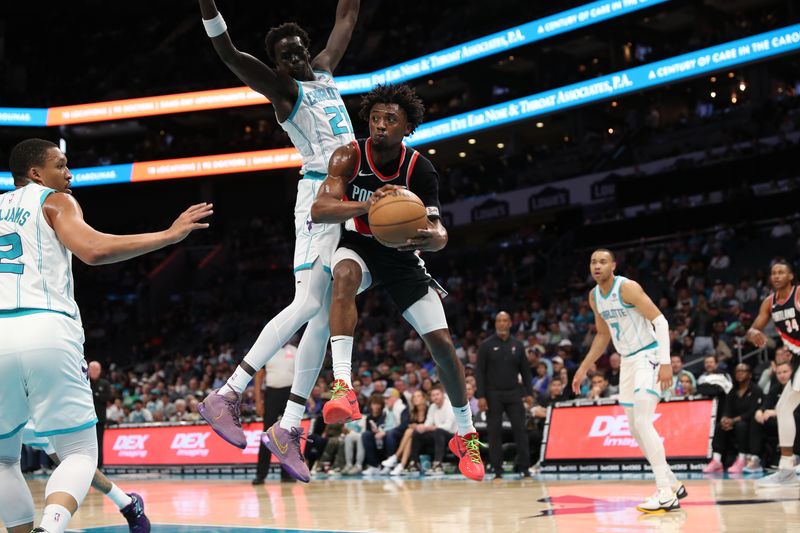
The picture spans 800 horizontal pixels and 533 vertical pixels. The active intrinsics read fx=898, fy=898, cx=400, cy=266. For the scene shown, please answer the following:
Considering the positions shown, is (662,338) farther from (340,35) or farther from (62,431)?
(62,431)

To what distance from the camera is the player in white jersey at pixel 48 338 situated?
166 inches

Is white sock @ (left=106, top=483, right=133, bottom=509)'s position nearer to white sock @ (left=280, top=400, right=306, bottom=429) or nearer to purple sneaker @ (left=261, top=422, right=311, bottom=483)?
purple sneaker @ (left=261, top=422, right=311, bottom=483)

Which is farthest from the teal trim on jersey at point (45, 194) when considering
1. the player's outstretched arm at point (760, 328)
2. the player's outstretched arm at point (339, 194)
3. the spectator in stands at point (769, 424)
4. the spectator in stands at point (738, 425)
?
the spectator in stands at point (738, 425)

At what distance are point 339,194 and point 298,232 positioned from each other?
728mm

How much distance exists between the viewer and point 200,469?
15.5m

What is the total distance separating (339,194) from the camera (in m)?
5.32

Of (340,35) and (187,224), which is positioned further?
(340,35)

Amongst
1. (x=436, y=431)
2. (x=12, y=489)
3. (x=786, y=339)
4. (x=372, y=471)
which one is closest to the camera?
(x=12, y=489)

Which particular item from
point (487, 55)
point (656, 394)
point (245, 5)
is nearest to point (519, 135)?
point (487, 55)

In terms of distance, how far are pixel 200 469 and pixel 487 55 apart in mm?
14428

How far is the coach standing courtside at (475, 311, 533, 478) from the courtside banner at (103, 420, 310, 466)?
354 centimetres

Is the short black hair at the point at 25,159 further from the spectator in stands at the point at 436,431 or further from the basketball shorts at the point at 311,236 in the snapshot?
the spectator in stands at the point at 436,431

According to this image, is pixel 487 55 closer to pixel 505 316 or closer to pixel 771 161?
pixel 771 161

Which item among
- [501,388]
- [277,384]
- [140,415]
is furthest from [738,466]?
[140,415]
